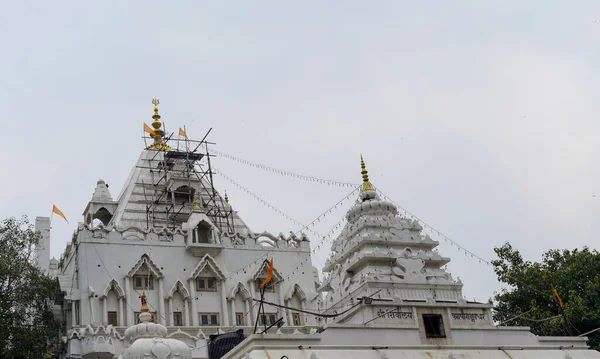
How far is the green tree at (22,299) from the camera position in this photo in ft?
119

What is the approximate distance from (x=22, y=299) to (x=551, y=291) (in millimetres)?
27488

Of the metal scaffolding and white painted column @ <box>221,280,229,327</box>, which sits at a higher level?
the metal scaffolding

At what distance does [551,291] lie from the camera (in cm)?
4172

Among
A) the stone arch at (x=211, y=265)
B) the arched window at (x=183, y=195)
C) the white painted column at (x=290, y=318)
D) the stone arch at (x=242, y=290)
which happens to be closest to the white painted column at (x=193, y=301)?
the stone arch at (x=211, y=265)

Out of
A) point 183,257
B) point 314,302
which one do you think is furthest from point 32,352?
point 314,302

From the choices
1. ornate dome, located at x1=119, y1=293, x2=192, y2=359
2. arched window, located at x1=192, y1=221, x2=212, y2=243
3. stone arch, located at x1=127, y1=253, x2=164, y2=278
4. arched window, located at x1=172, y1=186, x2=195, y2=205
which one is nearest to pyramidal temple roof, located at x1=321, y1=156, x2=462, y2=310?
arched window, located at x1=192, y1=221, x2=212, y2=243

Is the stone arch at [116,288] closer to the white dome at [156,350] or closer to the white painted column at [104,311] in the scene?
the white painted column at [104,311]

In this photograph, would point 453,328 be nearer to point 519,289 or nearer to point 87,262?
point 519,289

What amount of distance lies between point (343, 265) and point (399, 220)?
392 cm

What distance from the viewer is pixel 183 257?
41219mm

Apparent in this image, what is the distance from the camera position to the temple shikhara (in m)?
26.9

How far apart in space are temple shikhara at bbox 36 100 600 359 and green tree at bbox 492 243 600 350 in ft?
24.9

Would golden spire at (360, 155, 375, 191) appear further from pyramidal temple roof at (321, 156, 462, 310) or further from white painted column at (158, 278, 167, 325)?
white painted column at (158, 278, 167, 325)

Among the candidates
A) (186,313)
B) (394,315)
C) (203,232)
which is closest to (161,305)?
(186,313)
